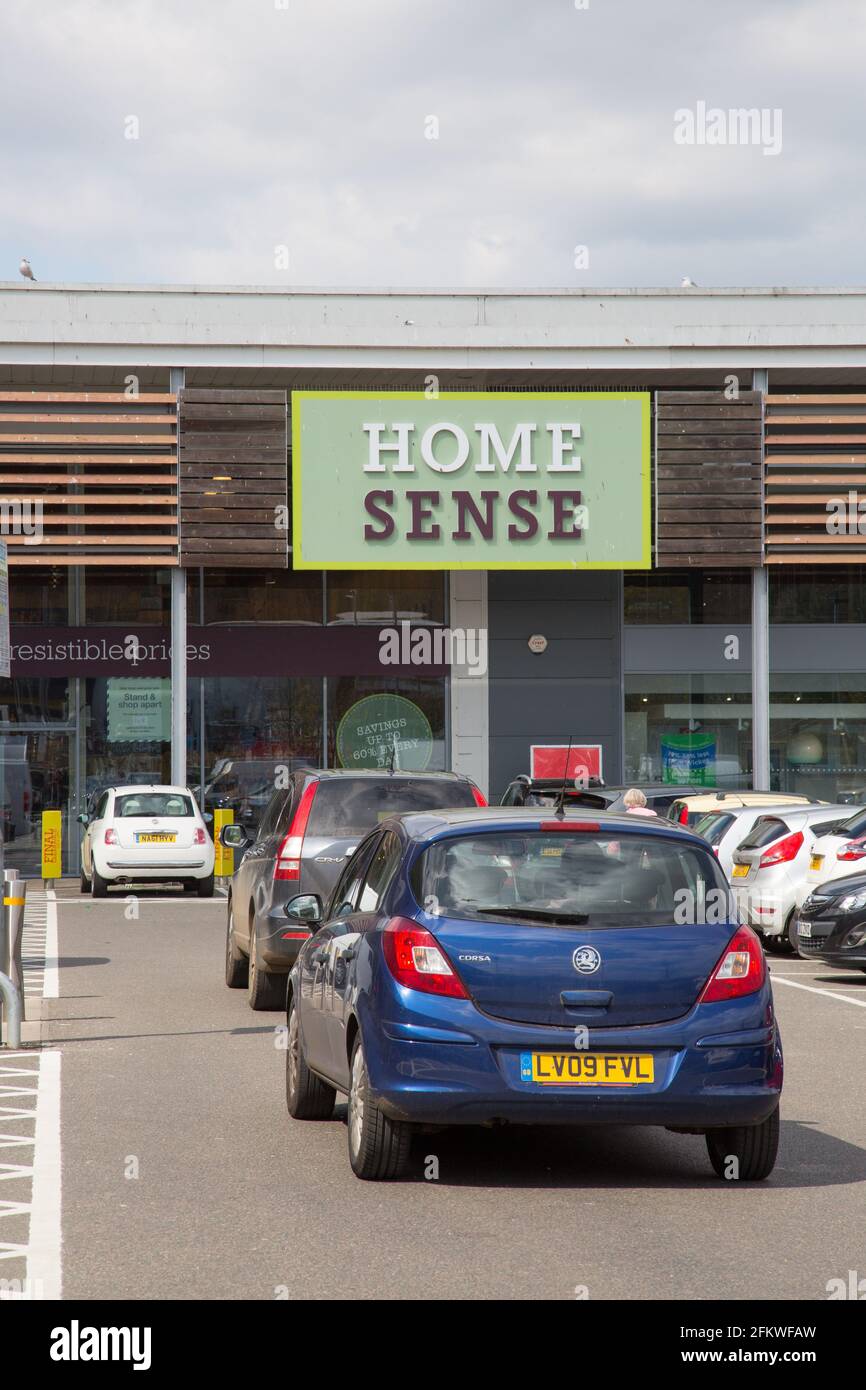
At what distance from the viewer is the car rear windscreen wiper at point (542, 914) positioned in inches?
301

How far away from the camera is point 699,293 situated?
100 ft

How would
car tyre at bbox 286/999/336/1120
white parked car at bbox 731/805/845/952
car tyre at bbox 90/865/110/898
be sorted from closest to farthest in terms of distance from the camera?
car tyre at bbox 286/999/336/1120 < white parked car at bbox 731/805/845/952 < car tyre at bbox 90/865/110/898

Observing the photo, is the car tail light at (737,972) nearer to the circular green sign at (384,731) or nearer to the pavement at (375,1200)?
the pavement at (375,1200)

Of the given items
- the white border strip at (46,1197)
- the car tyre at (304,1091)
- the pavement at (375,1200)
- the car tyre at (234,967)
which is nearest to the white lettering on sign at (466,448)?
the car tyre at (234,967)

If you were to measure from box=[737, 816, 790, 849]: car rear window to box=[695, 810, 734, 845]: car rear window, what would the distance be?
24.4 inches

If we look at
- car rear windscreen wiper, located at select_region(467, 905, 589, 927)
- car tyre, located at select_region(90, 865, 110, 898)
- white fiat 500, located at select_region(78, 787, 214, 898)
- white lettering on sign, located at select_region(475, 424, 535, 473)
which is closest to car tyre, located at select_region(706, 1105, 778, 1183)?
car rear windscreen wiper, located at select_region(467, 905, 589, 927)

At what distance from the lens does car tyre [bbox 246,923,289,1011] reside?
13.6m

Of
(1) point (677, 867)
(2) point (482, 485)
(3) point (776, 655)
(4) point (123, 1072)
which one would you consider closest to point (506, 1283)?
(1) point (677, 867)

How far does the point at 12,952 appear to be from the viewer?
12539 mm

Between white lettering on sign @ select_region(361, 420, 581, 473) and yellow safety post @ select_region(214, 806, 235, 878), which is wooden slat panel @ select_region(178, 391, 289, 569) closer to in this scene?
white lettering on sign @ select_region(361, 420, 581, 473)

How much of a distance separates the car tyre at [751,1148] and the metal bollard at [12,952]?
541cm

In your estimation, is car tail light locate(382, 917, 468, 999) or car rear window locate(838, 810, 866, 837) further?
car rear window locate(838, 810, 866, 837)

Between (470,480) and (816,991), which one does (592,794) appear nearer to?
(816,991)
